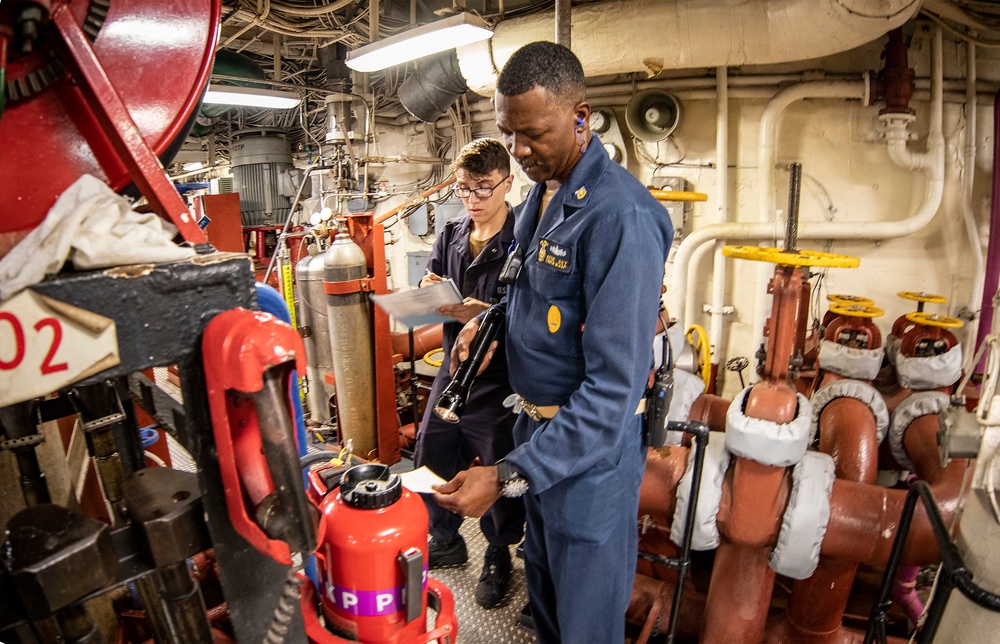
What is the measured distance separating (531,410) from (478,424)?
109cm

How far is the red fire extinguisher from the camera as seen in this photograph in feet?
3.74

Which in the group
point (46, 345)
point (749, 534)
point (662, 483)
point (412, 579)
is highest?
point (46, 345)

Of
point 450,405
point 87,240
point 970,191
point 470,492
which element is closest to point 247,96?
point 450,405

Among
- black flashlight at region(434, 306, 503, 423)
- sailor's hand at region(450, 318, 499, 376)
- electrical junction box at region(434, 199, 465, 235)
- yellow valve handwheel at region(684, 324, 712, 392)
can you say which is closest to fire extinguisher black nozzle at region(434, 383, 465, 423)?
black flashlight at region(434, 306, 503, 423)

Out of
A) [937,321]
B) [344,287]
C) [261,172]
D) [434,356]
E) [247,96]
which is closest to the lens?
[937,321]

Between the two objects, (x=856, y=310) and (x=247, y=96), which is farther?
(x=247, y=96)

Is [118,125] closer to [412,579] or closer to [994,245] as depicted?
[412,579]

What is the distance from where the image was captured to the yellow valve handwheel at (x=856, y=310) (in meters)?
2.96

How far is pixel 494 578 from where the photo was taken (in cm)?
275

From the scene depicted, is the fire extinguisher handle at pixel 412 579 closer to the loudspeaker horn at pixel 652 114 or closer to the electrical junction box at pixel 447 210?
the loudspeaker horn at pixel 652 114

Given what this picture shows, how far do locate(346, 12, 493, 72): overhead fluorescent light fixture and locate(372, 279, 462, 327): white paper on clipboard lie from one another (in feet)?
5.46

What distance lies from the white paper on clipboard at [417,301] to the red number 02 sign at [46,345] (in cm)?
171

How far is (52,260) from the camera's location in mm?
A: 696

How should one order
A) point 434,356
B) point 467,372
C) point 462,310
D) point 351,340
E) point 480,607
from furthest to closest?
1. point 434,356
2. point 351,340
3. point 480,607
4. point 462,310
5. point 467,372
